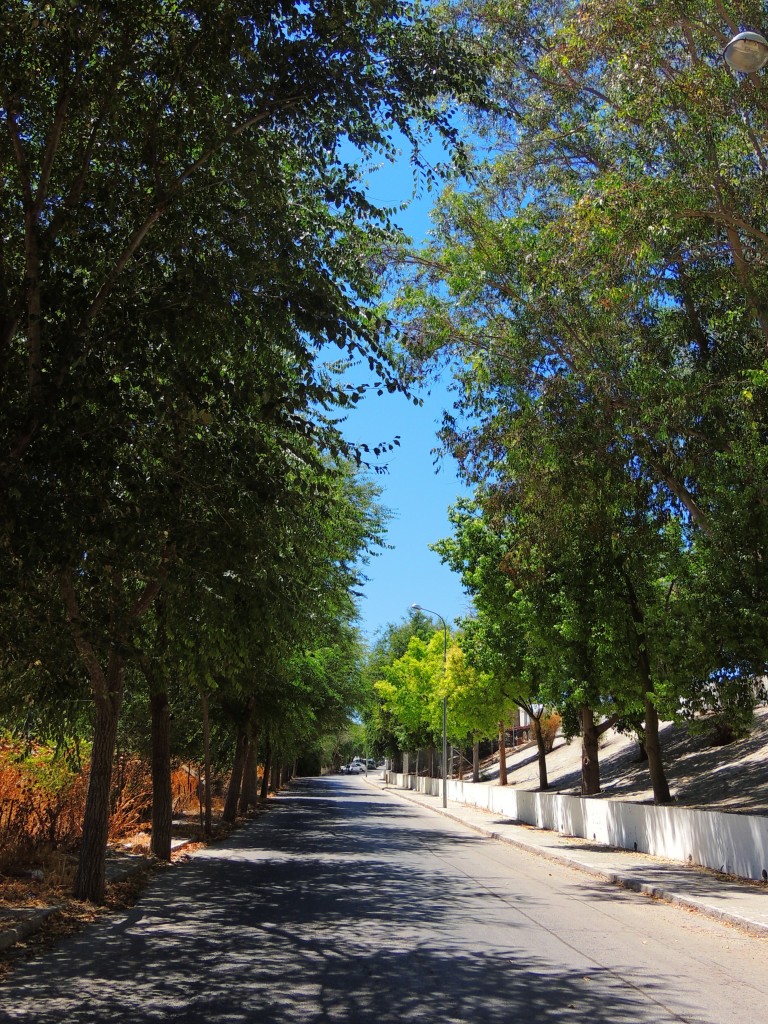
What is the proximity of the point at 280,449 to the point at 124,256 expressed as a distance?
3.19m

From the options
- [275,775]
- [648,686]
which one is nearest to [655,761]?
[648,686]

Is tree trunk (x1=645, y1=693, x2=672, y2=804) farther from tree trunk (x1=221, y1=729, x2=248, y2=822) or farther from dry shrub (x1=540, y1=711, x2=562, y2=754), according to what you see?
dry shrub (x1=540, y1=711, x2=562, y2=754)

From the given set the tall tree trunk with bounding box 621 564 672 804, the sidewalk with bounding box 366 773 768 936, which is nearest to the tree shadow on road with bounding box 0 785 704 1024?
the sidewalk with bounding box 366 773 768 936

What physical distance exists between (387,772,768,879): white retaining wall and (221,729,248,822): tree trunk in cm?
935

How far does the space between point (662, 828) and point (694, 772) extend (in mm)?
12331

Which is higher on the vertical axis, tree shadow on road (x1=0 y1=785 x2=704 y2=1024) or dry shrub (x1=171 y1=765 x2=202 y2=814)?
dry shrub (x1=171 y1=765 x2=202 y2=814)

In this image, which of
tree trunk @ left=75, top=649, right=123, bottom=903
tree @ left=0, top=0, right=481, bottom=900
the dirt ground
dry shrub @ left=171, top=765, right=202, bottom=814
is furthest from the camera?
dry shrub @ left=171, top=765, right=202, bottom=814

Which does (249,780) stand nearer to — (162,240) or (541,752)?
(541,752)

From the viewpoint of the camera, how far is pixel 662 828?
1748cm

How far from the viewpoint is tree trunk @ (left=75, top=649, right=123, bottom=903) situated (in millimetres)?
11375

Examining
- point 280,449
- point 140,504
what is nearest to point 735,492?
point 280,449

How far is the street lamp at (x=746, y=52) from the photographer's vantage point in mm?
9656

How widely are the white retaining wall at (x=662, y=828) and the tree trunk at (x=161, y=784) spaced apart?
955 centimetres

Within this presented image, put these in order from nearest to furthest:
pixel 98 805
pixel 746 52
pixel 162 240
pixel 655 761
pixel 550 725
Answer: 1. pixel 162 240
2. pixel 746 52
3. pixel 98 805
4. pixel 655 761
5. pixel 550 725
